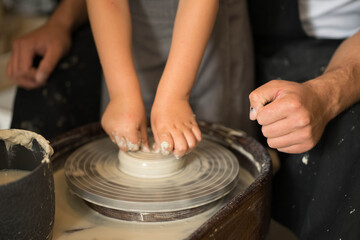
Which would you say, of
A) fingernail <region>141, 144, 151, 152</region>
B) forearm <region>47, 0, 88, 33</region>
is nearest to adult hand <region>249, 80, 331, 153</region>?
fingernail <region>141, 144, 151, 152</region>

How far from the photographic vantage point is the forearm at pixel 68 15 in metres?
1.54

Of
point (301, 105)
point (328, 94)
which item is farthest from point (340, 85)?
point (301, 105)

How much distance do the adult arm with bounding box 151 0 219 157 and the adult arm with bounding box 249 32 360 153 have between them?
16 cm

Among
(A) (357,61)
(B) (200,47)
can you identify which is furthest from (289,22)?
(B) (200,47)

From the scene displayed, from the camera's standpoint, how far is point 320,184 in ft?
3.53

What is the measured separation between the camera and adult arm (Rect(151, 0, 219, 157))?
A: 979 millimetres

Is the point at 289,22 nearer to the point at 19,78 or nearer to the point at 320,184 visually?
the point at 320,184

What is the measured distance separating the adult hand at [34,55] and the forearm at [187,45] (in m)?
0.54

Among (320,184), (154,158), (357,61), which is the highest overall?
(357,61)

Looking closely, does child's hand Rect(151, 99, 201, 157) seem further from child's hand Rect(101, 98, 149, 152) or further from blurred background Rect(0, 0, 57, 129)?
blurred background Rect(0, 0, 57, 129)

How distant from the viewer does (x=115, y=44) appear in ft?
3.55

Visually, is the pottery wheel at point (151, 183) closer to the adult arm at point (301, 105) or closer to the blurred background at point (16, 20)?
the adult arm at point (301, 105)

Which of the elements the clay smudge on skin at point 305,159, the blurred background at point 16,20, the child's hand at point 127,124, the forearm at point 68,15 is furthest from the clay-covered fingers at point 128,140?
the blurred background at point 16,20

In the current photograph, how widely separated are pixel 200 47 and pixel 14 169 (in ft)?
1.65
